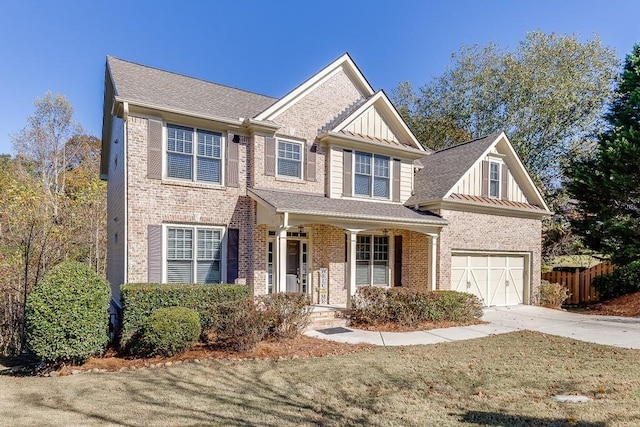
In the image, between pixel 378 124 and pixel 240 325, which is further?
pixel 378 124

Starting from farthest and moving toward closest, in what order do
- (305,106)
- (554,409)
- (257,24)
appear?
(257,24) → (305,106) → (554,409)

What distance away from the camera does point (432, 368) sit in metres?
7.39

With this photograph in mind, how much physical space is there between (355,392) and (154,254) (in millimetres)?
7129

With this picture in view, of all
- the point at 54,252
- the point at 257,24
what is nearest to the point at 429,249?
the point at 257,24

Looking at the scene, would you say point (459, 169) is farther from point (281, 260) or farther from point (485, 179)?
point (281, 260)

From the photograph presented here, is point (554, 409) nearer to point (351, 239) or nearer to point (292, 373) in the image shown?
point (292, 373)

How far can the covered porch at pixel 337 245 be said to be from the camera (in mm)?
11586

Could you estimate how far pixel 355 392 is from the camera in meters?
6.10

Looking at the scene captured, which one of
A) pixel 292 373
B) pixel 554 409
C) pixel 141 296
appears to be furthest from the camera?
pixel 141 296

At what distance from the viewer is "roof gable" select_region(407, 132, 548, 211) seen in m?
14.9

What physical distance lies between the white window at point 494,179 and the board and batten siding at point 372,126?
435cm

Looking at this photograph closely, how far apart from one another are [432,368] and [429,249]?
23.9 ft

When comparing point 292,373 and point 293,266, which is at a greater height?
point 293,266

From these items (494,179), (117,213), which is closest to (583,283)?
(494,179)
